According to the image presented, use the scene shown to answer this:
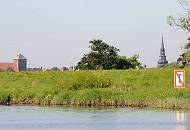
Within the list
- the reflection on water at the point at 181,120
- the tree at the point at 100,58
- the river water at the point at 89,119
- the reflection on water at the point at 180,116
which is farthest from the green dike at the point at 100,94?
the tree at the point at 100,58

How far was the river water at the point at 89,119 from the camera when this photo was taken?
122 feet

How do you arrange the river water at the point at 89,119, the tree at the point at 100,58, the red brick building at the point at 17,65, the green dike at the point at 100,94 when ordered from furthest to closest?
the red brick building at the point at 17,65 < the tree at the point at 100,58 < the green dike at the point at 100,94 < the river water at the point at 89,119

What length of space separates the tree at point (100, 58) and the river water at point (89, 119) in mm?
52789

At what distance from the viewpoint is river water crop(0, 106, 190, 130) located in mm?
37281

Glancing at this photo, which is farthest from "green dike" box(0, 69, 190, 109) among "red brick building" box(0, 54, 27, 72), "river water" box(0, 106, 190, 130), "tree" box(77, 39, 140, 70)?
"red brick building" box(0, 54, 27, 72)

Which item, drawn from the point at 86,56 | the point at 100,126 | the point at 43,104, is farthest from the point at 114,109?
the point at 86,56

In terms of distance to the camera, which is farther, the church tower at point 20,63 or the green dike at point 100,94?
the church tower at point 20,63

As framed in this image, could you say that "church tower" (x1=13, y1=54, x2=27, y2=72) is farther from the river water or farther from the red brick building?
the river water

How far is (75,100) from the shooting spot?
52.7 metres

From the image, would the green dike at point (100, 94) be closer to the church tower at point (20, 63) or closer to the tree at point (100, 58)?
the tree at point (100, 58)

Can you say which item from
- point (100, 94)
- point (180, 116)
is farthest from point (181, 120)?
point (100, 94)

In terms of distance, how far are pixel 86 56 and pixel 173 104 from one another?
5565 centimetres

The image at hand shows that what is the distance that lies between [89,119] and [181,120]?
5.56m

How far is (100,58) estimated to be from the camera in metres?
104
